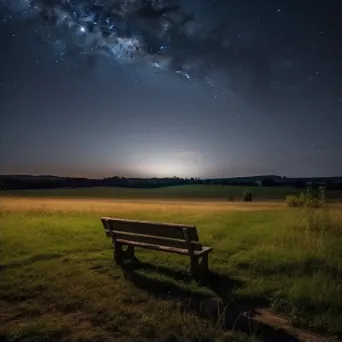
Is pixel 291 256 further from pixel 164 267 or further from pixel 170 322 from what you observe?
pixel 170 322

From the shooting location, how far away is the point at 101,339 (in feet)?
13.1

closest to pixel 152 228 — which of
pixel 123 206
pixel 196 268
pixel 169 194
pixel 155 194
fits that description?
pixel 196 268

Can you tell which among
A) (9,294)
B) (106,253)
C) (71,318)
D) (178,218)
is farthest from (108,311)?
(178,218)

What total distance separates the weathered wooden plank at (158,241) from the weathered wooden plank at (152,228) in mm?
95

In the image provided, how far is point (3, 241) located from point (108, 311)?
6.78 meters

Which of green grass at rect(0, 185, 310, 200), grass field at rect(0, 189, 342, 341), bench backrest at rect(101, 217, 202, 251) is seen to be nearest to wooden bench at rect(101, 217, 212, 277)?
Answer: bench backrest at rect(101, 217, 202, 251)

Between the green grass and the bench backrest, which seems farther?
the green grass

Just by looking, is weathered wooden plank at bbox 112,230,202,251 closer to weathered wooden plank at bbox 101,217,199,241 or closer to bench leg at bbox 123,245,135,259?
weathered wooden plank at bbox 101,217,199,241

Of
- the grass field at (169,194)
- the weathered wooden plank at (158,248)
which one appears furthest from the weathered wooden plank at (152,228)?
the grass field at (169,194)

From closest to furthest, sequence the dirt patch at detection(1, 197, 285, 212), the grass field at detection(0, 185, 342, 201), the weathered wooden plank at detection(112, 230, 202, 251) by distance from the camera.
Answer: the weathered wooden plank at detection(112, 230, 202, 251) → the dirt patch at detection(1, 197, 285, 212) → the grass field at detection(0, 185, 342, 201)

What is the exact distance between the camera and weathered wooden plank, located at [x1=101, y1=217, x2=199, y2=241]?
6.44 meters

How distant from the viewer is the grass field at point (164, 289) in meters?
4.29

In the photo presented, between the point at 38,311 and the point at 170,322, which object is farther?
the point at 38,311

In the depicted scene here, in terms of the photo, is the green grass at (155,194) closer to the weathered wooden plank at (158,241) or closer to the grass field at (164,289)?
the grass field at (164,289)
